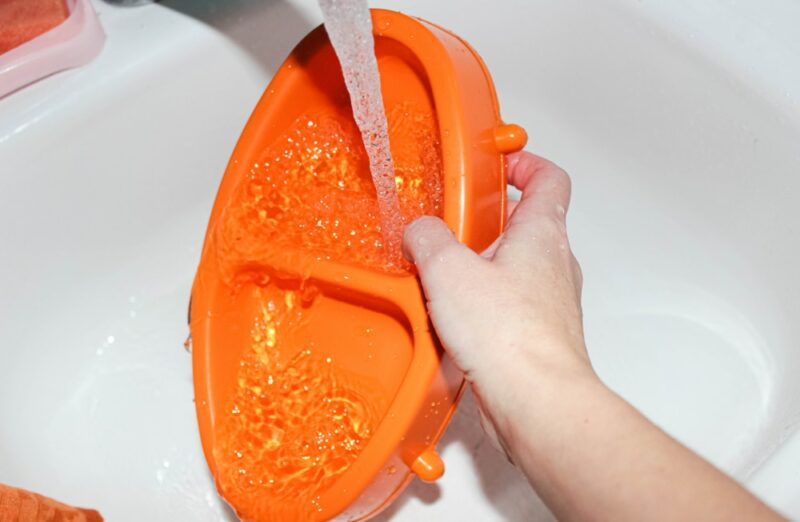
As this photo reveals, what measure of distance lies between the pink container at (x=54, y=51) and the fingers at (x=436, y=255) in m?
0.46

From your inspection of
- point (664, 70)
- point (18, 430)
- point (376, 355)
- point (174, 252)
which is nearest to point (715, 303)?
point (664, 70)

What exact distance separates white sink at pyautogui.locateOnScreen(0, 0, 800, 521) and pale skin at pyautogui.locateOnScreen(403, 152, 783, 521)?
0.31m

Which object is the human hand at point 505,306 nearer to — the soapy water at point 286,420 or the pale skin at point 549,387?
the pale skin at point 549,387

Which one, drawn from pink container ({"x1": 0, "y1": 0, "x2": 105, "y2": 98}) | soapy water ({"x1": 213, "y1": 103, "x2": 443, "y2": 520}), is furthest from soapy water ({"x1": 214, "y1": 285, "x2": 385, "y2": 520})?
pink container ({"x1": 0, "y1": 0, "x2": 105, "y2": 98})

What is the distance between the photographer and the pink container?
0.92 m

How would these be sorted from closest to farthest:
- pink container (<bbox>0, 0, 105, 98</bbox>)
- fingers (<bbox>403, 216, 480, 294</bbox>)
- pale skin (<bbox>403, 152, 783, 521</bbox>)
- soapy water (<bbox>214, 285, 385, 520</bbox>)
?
pale skin (<bbox>403, 152, 783, 521</bbox>) < fingers (<bbox>403, 216, 480, 294</bbox>) < soapy water (<bbox>214, 285, 385, 520</bbox>) < pink container (<bbox>0, 0, 105, 98</bbox>)

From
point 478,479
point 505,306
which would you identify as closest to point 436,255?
point 505,306

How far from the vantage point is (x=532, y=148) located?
1.16 metres

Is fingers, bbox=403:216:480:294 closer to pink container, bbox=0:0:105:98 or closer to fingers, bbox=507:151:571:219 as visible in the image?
fingers, bbox=507:151:571:219

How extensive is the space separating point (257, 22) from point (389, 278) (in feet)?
1.32

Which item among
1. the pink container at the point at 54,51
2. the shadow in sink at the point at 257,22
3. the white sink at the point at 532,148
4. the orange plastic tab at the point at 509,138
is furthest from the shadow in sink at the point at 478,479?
the pink container at the point at 54,51

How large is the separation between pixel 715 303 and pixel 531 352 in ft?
1.65

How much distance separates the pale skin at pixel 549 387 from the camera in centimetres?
53

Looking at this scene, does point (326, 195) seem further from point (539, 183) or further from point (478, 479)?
point (478, 479)
